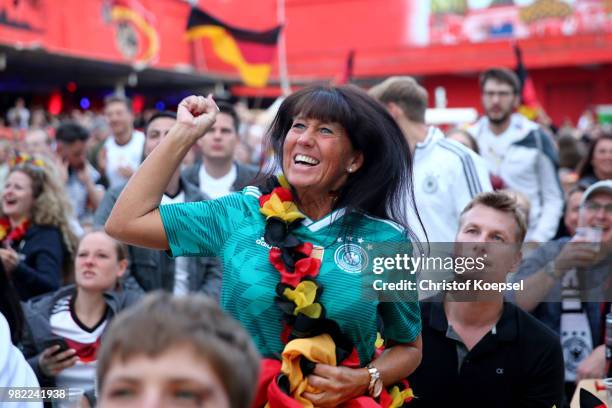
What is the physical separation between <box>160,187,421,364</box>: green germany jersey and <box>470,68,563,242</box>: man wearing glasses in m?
3.53

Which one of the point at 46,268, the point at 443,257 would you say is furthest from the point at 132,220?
the point at 46,268

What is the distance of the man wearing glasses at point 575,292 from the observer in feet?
12.4

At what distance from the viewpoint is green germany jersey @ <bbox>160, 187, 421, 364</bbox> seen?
2.30 meters

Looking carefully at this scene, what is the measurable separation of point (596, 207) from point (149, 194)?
9.66 feet

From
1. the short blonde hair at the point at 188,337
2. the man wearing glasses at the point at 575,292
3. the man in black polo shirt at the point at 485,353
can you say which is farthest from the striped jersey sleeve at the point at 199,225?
the man wearing glasses at the point at 575,292

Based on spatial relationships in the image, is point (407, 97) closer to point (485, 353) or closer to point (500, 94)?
point (500, 94)

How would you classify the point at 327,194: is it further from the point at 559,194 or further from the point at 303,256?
the point at 559,194

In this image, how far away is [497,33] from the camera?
28.6m

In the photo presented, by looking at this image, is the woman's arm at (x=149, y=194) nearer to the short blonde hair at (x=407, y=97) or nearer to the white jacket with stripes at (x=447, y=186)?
the white jacket with stripes at (x=447, y=186)

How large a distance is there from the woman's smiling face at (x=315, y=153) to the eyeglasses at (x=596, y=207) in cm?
238

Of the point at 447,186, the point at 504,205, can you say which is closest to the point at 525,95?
the point at 447,186

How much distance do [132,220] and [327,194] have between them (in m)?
0.62

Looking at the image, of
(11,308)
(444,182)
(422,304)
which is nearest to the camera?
(422,304)

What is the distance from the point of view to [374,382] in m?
2.36
